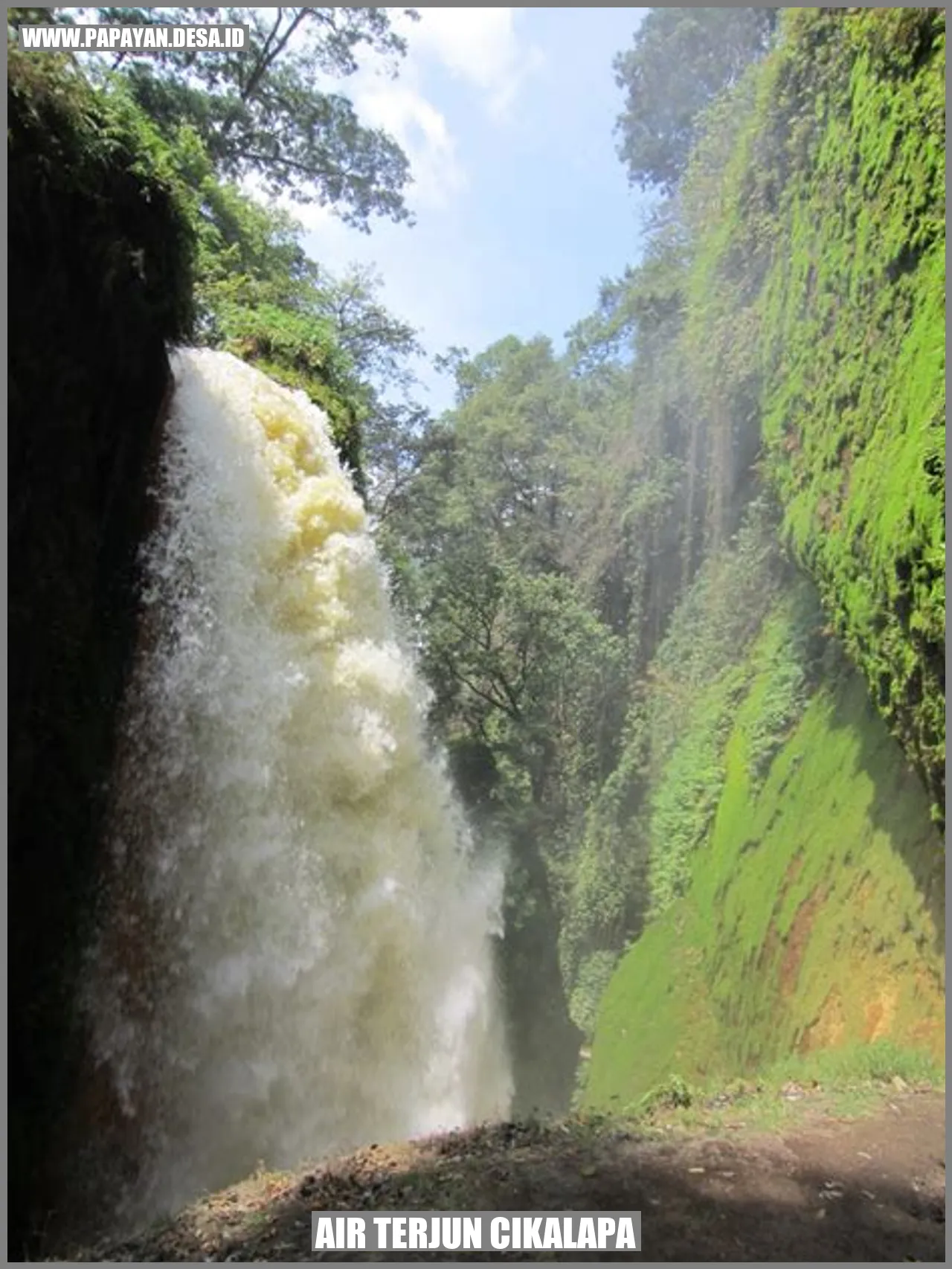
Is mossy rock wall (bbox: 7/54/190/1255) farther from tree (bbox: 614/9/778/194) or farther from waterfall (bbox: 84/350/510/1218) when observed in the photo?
tree (bbox: 614/9/778/194)

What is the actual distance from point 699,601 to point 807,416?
571 cm

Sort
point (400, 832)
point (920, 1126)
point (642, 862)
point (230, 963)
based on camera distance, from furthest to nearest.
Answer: point (642, 862), point (400, 832), point (230, 963), point (920, 1126)

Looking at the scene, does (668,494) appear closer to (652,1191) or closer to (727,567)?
(727,567)

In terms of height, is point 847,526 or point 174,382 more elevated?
point 174,382

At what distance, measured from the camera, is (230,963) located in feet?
23.0

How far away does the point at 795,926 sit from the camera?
9.23 meters

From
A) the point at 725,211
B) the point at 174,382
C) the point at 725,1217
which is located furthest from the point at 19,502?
the point at 725,211

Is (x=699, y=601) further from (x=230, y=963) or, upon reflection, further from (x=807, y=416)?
(x=230, y=963)

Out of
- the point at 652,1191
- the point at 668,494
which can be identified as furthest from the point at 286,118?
the point at 652,1191

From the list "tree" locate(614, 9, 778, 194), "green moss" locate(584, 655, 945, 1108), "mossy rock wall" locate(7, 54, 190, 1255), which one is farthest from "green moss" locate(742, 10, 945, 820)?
"tree" locate(614, 9, 778, 194)

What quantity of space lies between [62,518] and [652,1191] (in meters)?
5.54

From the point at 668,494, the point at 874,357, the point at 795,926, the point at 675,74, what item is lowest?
the point at 795,926

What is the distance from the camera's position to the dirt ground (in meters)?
4.41

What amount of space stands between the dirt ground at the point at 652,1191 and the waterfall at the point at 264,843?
1604 millimetres
